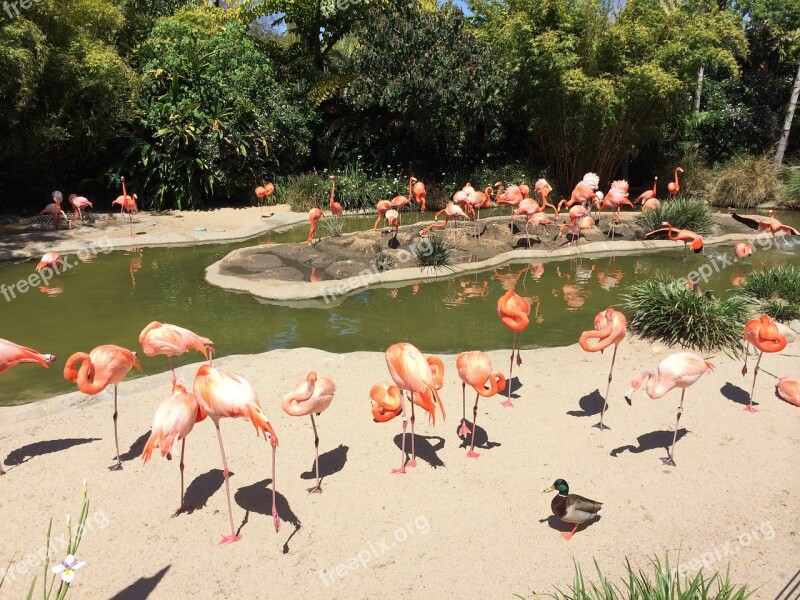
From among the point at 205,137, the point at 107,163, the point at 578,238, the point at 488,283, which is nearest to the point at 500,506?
the point at 488,283

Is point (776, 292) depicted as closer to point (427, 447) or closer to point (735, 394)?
point (735, 394)

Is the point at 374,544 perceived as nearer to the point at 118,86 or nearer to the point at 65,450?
the point at 65,450

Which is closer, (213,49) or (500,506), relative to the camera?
(500,506)

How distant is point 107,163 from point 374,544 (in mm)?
14775

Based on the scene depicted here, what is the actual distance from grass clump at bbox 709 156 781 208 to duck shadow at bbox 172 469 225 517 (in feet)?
55.7

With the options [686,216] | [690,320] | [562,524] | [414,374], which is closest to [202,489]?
[414,374]

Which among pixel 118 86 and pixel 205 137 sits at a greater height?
pixel 118 86

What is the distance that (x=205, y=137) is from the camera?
1499cm

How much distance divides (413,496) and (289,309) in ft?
15.1

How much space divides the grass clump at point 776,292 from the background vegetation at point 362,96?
27.4ft

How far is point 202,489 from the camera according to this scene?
3.89m

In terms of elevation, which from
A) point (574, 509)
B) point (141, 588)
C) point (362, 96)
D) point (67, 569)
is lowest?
point (141, 588)

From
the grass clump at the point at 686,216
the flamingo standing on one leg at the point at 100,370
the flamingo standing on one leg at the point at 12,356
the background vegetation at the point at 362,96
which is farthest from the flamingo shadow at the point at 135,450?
the background vegetation at the point at 362,96

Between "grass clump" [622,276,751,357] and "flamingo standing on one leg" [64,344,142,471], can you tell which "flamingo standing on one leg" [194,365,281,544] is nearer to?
"flamingo standing on one leg" [64,344,142,471]
